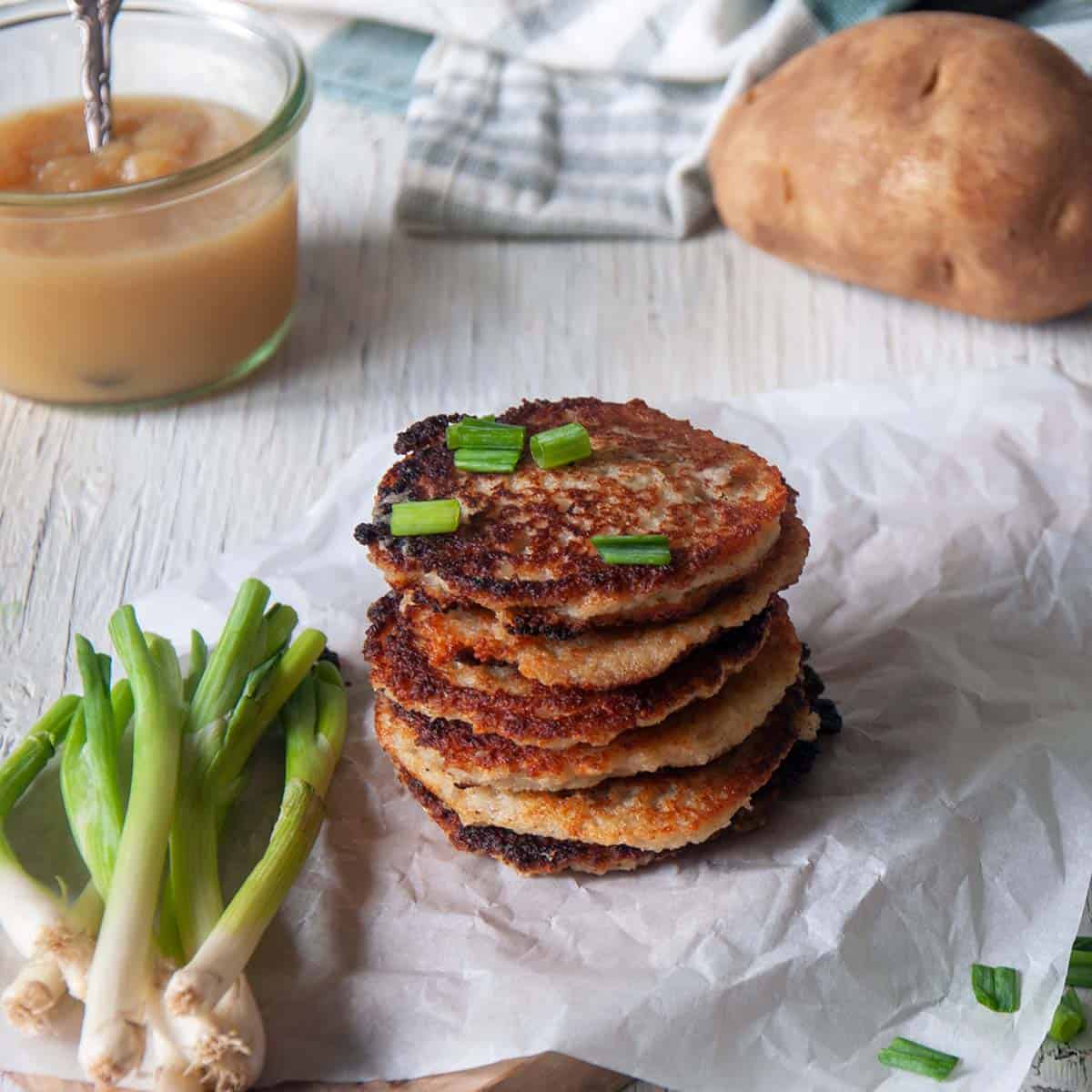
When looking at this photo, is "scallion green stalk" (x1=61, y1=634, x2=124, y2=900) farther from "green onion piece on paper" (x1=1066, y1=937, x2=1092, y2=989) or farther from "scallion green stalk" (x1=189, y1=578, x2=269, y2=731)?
"green onion piece on paper" (x1=1066, y1=937, x2=1092, y2=989)

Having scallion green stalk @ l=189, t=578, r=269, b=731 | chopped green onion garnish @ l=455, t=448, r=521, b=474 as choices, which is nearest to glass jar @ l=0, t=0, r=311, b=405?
scallion green stalk @ l=189, t=578, r=269, b=731

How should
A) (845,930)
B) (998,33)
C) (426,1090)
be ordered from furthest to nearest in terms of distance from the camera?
(998,33) < (845,930) < (426,1090)

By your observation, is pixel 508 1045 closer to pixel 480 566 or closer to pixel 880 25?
pixel 480 566

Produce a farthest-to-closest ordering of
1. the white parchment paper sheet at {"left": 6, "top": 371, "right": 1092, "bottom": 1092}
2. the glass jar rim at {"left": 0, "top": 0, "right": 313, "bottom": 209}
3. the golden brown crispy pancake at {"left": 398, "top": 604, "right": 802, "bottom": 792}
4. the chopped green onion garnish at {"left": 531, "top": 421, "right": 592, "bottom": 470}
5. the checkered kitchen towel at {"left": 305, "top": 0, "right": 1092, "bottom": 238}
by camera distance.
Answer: the checkered kitchen towel at {"left": 305, "top": 0, "right": 1092, "bottom": 238}, the glass jar rim at {"left": 0, "top": 0, "right": 313, "bottom": 209}, the chopped green onion garnish at {"left": 531, "top": 421, "right": 592, "bottom": 470}, the golden brown crispy pancake at {"left": 398, "top": 604, "right": 802, "bottom": 792}, the white parchment paper sheet at {"left": 6, "top": 371, "right": 1092, "bottom": 1092}

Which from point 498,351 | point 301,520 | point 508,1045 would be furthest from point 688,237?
point 508,1045

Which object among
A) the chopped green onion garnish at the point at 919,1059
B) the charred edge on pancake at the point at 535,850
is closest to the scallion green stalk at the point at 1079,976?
the chopped green onion garnish at the point at 919,1059

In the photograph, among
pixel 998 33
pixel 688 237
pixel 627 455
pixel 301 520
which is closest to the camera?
pixel 627 455

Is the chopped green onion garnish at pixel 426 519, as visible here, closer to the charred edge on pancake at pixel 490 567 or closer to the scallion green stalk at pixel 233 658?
the charred edge on pancake at pixel 490 567
